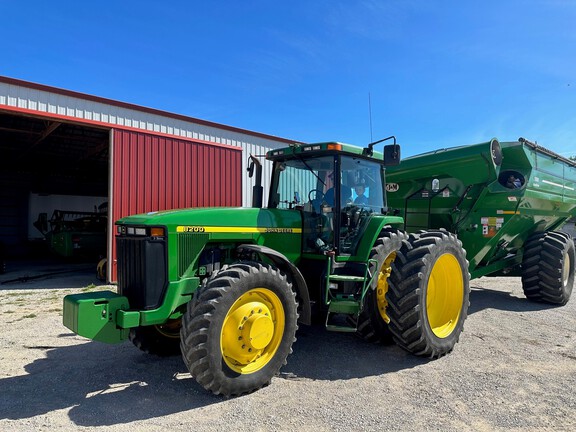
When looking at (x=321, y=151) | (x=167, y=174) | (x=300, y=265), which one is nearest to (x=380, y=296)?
(x=300, y=265)

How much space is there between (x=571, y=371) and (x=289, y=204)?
11.4 ft

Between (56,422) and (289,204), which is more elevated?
(289,204)

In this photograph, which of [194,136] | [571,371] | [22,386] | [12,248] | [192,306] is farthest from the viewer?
[12,248]

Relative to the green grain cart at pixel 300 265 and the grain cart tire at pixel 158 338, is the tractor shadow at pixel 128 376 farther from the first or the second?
the green grain cart at pixel 300 265

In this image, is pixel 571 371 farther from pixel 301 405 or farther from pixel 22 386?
pixel 22 386

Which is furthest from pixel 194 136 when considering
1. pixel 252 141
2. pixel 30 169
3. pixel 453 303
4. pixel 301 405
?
pixel 30 169

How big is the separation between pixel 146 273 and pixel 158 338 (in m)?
1.19

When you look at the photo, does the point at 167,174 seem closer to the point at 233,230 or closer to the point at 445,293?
the point at 233,230

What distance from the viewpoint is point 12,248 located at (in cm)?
1994

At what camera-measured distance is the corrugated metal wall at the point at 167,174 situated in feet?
32.4

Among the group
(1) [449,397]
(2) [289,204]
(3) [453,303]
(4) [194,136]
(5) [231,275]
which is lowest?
(1) [449,397]

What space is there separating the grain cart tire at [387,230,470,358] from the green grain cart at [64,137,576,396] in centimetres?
1

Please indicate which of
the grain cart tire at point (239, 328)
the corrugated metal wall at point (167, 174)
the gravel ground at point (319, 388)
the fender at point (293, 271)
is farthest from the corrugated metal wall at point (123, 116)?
the grain cart tire at point (239, 328)

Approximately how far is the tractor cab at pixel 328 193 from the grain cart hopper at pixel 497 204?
5.96 feet
